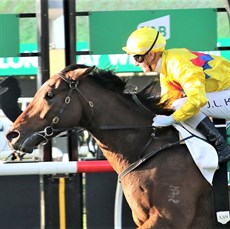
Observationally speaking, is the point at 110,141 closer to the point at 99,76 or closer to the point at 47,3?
the point at 99,76

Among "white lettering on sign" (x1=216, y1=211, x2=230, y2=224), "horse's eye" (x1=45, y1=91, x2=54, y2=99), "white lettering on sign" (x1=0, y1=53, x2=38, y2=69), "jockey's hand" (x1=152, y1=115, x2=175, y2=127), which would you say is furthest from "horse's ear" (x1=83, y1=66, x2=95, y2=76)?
"white lettering on sign" (x1=216, y1=211, x2=230, y2=224)

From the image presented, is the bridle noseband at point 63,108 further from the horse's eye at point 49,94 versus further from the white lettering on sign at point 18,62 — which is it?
the white lettering on sign at point 18,62

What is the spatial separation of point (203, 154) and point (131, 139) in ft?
1.78

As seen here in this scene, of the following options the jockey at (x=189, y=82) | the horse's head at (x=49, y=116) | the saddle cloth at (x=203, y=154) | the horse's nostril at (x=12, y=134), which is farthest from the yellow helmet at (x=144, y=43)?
the horse's nostril at (x=12, y=134)

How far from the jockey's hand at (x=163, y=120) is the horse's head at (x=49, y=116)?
0.52 m

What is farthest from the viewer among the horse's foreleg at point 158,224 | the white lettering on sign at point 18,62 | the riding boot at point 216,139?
the white lettering on sign at point 18,62

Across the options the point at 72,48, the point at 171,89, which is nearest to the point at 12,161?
the point at 72,48

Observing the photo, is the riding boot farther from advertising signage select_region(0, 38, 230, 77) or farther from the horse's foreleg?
advertising signage select_region(0, 38, 230, 77)

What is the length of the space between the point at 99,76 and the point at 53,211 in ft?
5.25

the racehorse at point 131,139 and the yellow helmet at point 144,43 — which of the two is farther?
the yellow helmet at point 144,43

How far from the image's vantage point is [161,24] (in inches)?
245

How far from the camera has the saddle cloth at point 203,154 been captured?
191 inches

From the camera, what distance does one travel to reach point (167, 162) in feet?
16.2

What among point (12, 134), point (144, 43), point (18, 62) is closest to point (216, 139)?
point (144, 43)
